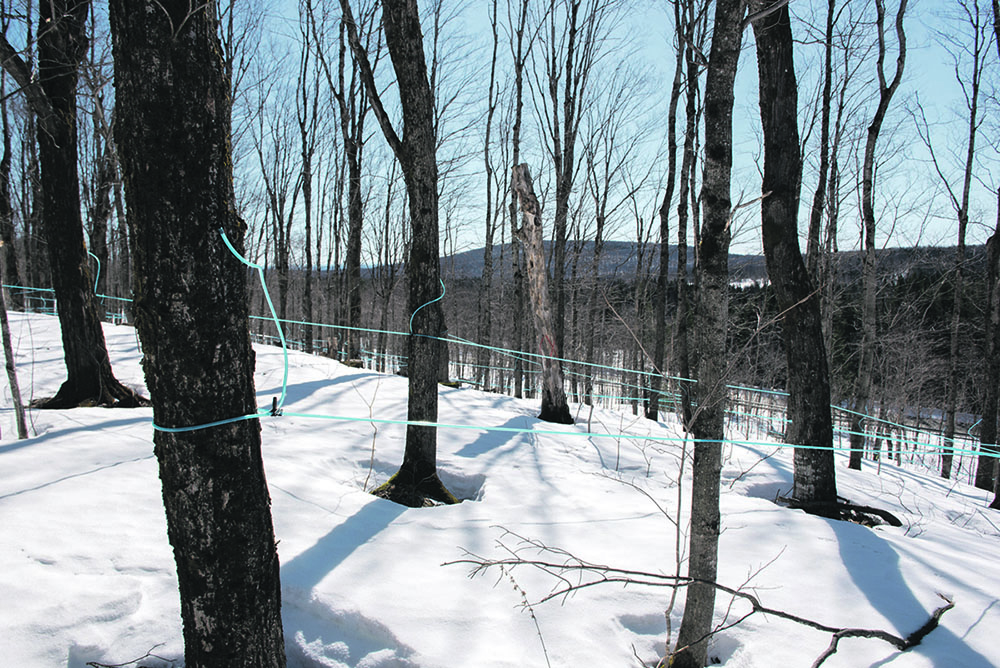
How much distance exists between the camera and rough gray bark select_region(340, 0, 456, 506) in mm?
3762

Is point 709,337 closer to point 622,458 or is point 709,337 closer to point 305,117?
point 622,458

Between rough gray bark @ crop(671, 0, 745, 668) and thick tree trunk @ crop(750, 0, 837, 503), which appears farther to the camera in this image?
thick tree trunk @ crop(750, 0, 837, 503)

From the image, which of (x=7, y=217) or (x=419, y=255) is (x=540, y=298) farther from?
(x=7, y=217)

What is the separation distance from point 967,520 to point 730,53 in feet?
20.2

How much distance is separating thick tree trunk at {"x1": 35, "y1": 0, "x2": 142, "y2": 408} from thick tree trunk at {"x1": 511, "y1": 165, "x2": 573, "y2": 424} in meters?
5.02

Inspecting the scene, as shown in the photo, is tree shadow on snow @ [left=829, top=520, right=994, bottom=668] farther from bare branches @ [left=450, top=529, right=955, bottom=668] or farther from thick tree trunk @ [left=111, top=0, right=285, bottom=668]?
thick tree trunk @ [left=111, top=0, right=285, bottom=668]

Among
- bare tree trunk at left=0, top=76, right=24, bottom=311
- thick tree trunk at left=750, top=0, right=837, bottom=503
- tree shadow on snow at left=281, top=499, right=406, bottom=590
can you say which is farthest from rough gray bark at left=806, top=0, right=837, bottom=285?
bare tree trunk at left=0, top=76, right=24, bottom=311

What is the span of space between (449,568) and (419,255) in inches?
90.2

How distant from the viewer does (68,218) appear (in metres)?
5.03

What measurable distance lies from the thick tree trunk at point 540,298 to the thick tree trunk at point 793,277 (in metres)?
3.11

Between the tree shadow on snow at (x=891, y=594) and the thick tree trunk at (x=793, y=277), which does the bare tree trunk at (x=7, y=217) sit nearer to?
the thick tree trunk at (x=793, y=277)

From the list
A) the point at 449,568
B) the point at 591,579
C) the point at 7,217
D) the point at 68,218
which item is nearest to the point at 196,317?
the point at 449,568

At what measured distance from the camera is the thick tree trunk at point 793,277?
4.07 meters

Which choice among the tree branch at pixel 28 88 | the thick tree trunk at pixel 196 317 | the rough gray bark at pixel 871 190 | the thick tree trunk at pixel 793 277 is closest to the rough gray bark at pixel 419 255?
the thick tree trunk at pixel 196 317
